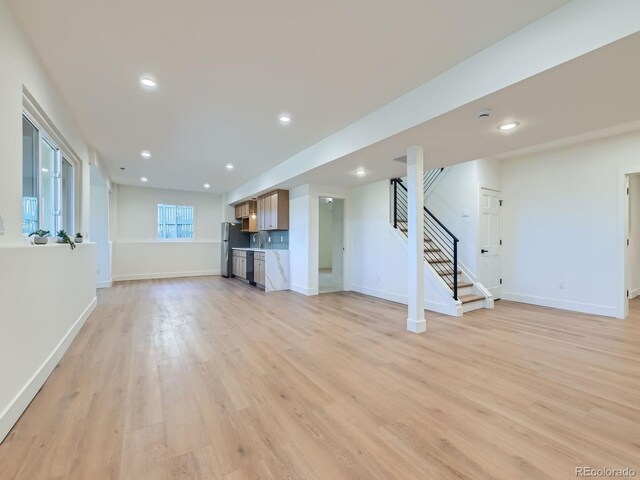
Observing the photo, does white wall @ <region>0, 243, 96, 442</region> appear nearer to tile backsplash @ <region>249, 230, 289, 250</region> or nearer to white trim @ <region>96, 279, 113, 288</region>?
white trim @ <region>96, 279, 113, 288</region>

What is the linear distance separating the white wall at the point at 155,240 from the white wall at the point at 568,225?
812 cm

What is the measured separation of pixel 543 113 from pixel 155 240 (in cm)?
912

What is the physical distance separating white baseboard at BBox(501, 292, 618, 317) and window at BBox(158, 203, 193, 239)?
8677mm

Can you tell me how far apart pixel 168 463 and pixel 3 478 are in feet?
2.42

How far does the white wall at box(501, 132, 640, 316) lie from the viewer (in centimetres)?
428

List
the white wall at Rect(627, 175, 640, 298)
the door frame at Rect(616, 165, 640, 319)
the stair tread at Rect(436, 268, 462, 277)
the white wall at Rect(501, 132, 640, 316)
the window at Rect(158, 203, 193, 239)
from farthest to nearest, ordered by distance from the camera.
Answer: the window at Rect(158, 203, 193, 239) → the white wall at Rect(627, 175, 640, 298) → the stair tread at Rect(436, 268, 462, 277) → the white wall at Rect(501, 132, 640, 316) → the door frame at Rect(616, 165, 640, 319)

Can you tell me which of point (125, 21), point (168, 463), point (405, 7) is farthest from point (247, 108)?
point (168, 463)

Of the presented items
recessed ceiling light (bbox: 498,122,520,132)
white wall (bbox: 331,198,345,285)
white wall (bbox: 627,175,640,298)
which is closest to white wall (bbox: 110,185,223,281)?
white wall (bbox: 331,198,345,285)

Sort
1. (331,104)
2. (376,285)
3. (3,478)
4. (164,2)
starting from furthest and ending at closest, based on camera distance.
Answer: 1. (376,285)
2. (331,104)
3. (164,2)
4. (3,478)

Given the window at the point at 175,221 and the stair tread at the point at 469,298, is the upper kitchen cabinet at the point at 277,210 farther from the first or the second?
the stair tread at the point at 469,298

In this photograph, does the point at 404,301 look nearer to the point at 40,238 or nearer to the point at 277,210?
the point at 277,210

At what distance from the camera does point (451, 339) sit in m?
3.27

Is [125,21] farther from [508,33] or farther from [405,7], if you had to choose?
[508,33]

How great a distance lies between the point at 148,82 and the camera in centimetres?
272
